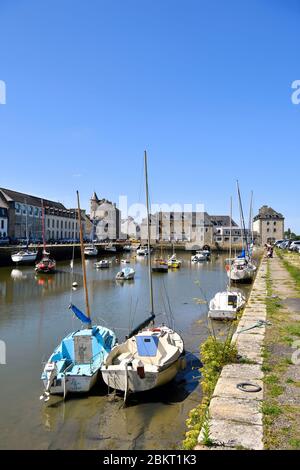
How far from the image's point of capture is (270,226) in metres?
130

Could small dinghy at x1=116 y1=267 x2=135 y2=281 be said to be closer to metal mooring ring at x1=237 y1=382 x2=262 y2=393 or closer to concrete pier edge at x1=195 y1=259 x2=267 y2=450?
concrete pier edge at x1=195 y1=259 x2=267 y2=450

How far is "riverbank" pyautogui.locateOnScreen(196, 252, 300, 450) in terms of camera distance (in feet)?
23.4

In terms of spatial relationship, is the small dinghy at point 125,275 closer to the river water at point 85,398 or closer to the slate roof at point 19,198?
the river water at point 85,398

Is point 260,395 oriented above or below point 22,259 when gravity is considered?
above

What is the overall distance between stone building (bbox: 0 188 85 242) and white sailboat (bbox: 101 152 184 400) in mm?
61996

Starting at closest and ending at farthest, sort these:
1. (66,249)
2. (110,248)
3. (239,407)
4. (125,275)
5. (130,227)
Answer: (239,407)
(125,275)
(66,249)
(110,248)
(130,227)

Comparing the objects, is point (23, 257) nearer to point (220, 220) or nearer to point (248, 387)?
point (248, 387)

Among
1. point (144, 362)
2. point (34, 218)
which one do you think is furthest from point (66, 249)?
point (144, 362)

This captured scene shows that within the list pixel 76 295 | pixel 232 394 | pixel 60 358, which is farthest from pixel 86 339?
pixel 76 295

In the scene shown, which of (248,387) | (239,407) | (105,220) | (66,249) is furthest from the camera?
(105,220)

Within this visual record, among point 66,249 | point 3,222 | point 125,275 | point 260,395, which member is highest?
point 3,222

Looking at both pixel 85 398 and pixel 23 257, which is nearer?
pixel 85 398

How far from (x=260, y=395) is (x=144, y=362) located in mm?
4996

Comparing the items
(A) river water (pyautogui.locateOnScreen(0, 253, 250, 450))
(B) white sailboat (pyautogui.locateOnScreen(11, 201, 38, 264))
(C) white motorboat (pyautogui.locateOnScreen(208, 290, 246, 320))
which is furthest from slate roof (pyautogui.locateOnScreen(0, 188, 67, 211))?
(C) white motorboat (pyautogui.locateOnScreen(208, 290, 246, 320))
